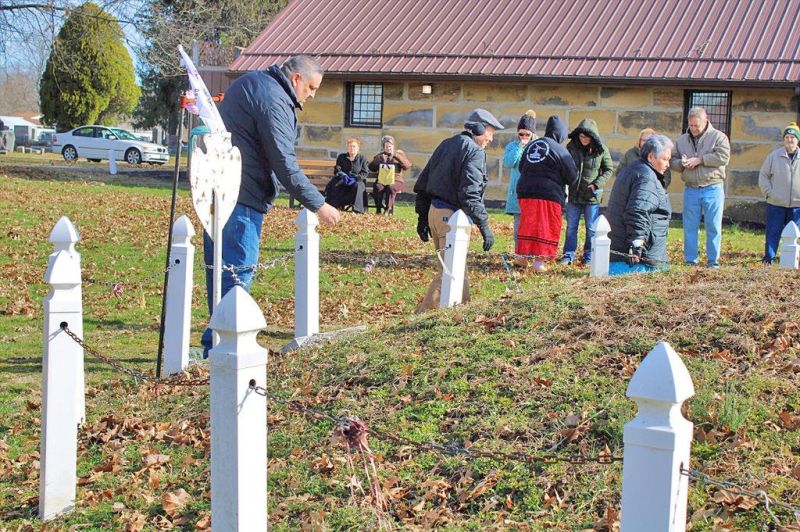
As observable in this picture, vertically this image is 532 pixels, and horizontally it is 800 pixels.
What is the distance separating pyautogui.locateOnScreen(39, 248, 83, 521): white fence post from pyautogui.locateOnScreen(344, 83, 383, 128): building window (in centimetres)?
1998

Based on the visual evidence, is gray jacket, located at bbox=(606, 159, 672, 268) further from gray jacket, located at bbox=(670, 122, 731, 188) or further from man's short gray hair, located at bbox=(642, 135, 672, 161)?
gray jacket, located at bbox=(670, 122, 731, 188)

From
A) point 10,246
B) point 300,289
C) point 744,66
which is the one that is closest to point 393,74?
point 744,66

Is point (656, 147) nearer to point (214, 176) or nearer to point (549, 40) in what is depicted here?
point (214, 176)

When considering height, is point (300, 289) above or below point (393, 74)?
below

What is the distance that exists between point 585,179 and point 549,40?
36.9 feet

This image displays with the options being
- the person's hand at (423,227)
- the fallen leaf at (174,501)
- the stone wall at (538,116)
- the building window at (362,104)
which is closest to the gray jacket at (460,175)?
the person's hand at (423,227)

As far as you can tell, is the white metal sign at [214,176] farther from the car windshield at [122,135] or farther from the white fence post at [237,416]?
the car windshield at [122,135]

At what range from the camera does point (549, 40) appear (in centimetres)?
2428

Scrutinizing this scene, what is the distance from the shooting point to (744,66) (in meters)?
22.0

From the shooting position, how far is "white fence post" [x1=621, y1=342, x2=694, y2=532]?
329 cm

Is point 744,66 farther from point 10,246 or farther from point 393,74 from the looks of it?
point 10,246

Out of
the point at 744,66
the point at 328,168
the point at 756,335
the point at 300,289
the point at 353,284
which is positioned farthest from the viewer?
the point at 328,168

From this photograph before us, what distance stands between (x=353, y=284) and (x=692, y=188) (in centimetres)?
464

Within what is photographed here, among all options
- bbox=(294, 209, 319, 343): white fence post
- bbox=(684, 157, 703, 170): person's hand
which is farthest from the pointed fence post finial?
bbox=(684, 157, 703, 170): person's hand
